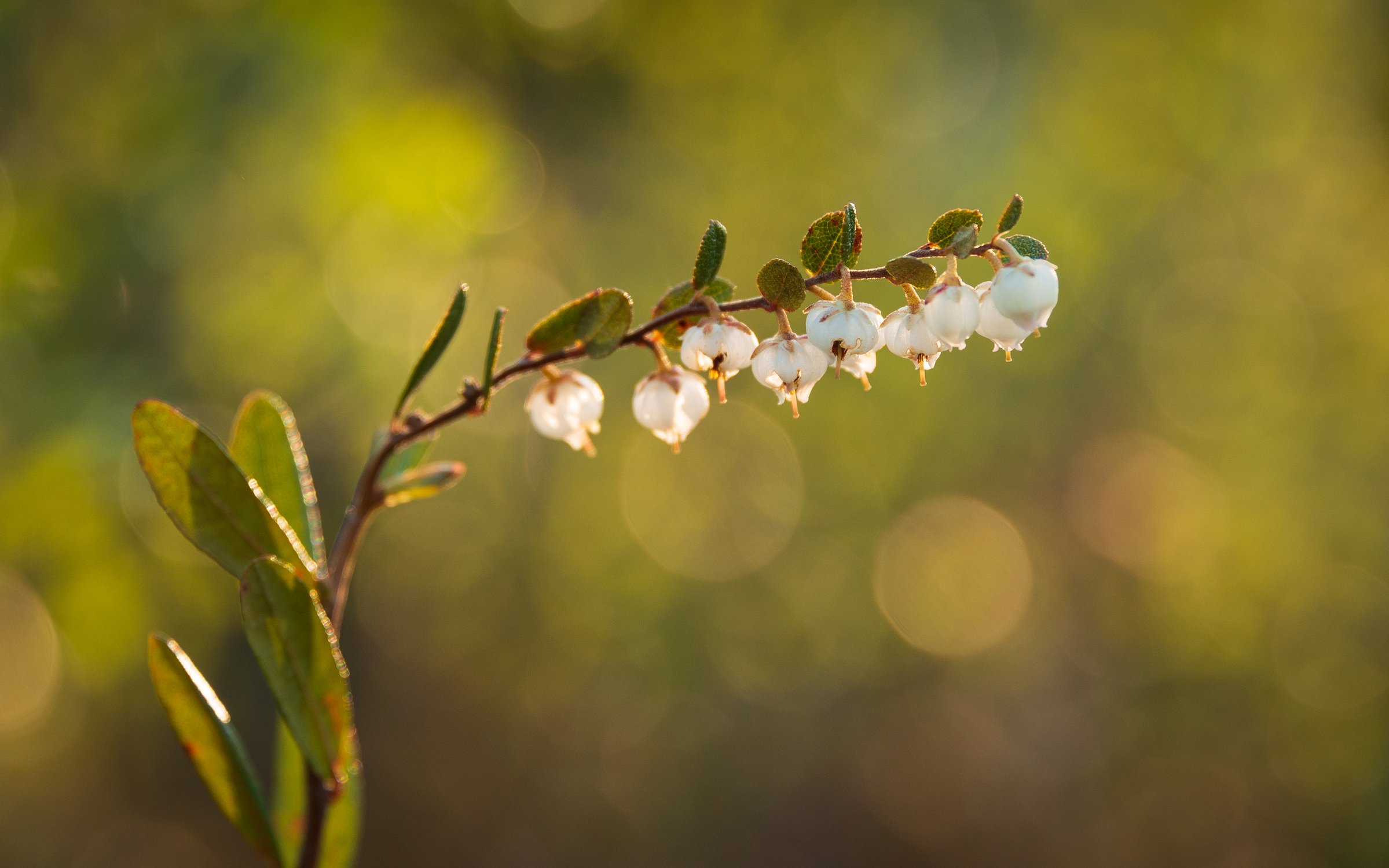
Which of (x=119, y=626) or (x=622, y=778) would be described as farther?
(x=622, y=778)

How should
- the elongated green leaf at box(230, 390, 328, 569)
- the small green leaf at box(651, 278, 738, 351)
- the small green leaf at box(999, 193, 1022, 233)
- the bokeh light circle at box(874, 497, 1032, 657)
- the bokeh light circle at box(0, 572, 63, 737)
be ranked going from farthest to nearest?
the bokeh light circle at box(874, 497, 1032, 657)
the bokeh light circle at box(0, 572, 63, 737)
the elongated green leaf at box(230, 390, 328, 569)
the small green leaf at box(651, 278, 738, 351)
the small green leaf at box(999, 193, 1022, 233)

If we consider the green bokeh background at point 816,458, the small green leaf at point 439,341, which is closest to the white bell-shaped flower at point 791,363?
the small green leaf at point 439,341

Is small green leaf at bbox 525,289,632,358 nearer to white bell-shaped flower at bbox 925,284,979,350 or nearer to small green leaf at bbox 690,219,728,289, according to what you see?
small green leaf at bbox 690,219,728,289

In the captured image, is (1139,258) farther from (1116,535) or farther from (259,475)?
(259,475)

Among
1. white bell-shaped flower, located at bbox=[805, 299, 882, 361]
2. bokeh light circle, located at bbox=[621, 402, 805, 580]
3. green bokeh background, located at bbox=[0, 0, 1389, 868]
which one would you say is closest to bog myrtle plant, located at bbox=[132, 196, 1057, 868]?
white bell-shaped flower, located at bbox=[805, 299, 882, 361]

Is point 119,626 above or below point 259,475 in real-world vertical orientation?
below

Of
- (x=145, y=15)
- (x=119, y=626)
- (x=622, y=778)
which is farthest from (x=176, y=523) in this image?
(x=622, y=778)

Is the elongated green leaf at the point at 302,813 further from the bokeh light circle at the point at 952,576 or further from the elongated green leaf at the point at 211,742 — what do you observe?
the bokeh light circle at the point at 952,576

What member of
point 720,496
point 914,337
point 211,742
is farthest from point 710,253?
point 720,496
